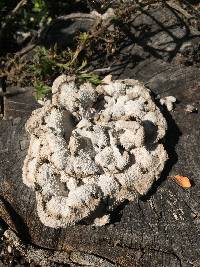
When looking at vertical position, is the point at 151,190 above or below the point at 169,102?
below

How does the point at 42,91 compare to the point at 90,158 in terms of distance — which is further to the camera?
the point at 42,91

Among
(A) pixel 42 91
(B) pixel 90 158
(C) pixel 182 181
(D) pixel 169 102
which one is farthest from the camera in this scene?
(A) pixel 42 91

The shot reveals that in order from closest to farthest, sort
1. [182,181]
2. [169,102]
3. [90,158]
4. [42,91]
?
[90,158], [182,181], [169,102], [42,91]

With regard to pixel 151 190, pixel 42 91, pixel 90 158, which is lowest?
pixel 151 190

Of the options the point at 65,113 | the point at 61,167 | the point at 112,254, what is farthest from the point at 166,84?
the point at 112,254

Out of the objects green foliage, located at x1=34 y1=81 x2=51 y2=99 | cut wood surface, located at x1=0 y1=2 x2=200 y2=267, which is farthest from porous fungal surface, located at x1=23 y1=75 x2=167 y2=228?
green foliage, located at x1=34 y1=81 x2=51 y2=99

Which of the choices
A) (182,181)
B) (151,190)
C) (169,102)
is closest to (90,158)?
(151,190)

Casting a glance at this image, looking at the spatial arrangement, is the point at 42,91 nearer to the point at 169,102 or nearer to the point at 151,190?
the point at 169,102
